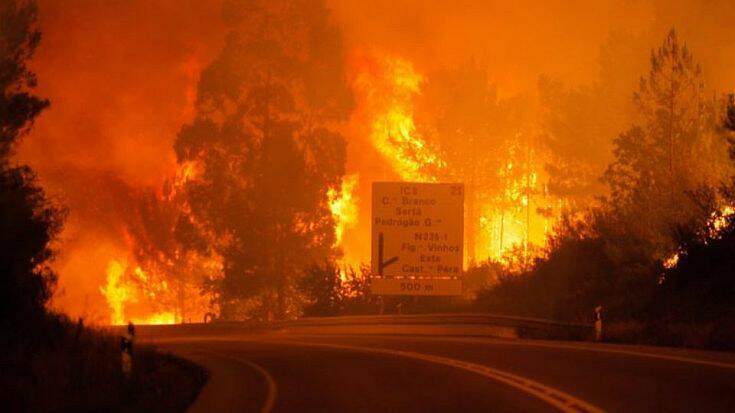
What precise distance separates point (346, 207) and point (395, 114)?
9.52 meters

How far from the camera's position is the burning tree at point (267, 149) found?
50.2m

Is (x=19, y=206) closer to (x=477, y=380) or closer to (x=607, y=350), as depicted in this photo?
(x=477, y=380)

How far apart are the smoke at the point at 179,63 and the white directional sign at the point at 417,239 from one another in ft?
85.1

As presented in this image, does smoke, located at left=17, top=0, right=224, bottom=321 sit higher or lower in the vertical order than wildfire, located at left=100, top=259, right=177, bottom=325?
higher

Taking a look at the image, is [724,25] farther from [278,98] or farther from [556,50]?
[278,98]

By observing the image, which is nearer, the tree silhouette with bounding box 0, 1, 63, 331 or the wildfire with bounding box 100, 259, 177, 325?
the tree silhouette with bounding box 0, 1, 63, 331

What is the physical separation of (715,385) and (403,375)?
5632mm

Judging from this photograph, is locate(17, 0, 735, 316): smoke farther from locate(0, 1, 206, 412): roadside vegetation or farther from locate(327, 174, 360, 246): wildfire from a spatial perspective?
locate(0, 1, 206, 412): roadside vegetation

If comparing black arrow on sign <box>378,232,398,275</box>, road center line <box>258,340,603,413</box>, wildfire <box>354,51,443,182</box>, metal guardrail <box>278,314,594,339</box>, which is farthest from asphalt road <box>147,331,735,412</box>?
wildfire <box>354,51,443,182</box>

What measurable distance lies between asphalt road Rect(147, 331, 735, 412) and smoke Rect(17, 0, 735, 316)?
37190 millimetres

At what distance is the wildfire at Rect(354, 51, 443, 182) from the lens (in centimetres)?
6419

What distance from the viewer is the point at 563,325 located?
26.7 meters

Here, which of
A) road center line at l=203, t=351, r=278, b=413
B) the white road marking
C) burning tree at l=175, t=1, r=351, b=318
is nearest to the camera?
road center line at l=203, t=351, r=278, b=413

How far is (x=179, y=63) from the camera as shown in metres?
69.6
